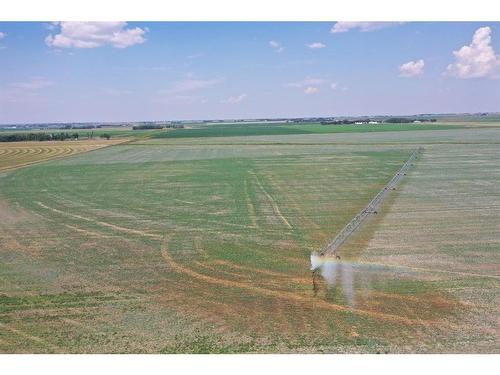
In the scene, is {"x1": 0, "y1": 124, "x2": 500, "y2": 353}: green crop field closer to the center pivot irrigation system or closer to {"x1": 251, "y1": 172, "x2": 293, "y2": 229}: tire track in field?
{"x1": 251, "y1": 172, "x2": 293, "y2": 229}: tire track in field

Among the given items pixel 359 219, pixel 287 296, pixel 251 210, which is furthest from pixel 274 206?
pixel 287 296

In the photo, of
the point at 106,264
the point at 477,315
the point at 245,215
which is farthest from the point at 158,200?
the point at 477,315

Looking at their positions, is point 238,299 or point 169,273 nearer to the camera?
point 238,299

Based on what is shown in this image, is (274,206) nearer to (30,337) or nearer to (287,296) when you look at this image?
(287,296)

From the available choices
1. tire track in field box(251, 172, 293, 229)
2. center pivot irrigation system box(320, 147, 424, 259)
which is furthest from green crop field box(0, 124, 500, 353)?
center pivot irrigation system box(320, 147, 424, 259)

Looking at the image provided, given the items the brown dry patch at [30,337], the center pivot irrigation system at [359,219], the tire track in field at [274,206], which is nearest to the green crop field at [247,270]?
the brown dry patch at [30,337]

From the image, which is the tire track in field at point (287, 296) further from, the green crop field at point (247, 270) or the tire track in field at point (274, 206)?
the tire track in field at point (274, 206)

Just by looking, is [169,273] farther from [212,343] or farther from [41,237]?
[41,237]

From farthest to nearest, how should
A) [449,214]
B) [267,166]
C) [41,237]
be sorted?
[267,166] → [449,214] → [41,237]

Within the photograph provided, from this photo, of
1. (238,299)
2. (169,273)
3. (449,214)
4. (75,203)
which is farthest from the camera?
(75,203)
